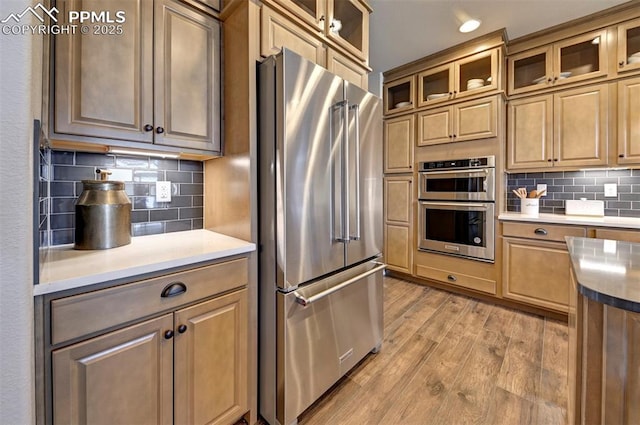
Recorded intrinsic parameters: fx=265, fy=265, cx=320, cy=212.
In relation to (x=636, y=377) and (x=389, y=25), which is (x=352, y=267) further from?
(x=389, y=25)

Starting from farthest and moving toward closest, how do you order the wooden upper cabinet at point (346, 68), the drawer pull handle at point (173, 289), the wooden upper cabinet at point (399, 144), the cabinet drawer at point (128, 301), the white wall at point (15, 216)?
the wooden upper cabinet at point (399, 144) → the wooden upper cabinet at point (346, 68) → the drawer pull handle at point (173, 289) → the cabinet drawer at point (128, 301) → the white wall at point (15, 216)

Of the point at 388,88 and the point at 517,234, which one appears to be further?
the point at 388,88

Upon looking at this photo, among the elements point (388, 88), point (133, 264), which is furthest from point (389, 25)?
point (133, 264)

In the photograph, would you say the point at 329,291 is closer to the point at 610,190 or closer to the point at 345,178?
the point at 345,178

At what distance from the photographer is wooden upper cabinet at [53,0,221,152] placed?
1061 mm

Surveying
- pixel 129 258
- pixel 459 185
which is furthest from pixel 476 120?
pixel 129 258

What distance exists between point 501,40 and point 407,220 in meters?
2.05

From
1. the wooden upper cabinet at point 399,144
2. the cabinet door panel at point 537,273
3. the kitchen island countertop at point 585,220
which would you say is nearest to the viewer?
the kitchen island countertop at point 585,220

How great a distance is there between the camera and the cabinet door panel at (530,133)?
2584mm

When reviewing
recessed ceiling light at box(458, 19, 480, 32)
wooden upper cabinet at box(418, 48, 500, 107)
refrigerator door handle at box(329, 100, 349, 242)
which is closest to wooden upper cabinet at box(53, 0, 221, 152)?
refrigerator door handle at box(329, 100, 349, 242)

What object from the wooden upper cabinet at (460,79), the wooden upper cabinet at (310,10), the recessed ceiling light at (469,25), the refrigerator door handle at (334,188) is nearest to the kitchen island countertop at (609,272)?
the refrigerator door handle at (334,188)

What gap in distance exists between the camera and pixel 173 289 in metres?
1.02

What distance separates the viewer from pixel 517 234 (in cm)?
253

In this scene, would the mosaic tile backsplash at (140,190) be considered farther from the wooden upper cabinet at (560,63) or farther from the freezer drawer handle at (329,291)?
the wooden upper cabinet at (560,63)
